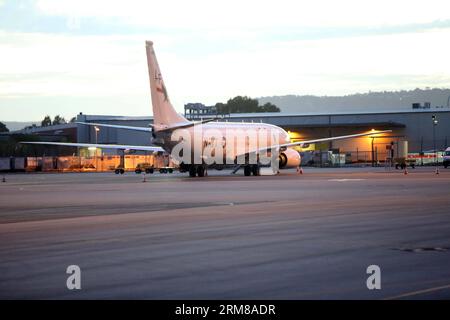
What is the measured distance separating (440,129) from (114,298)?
119138 millimetres

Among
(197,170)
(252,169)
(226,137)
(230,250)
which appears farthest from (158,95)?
(230,250)

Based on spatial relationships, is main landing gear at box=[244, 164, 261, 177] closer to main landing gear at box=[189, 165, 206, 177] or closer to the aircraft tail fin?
main landing gear at box=[189, 165, 206, 177]

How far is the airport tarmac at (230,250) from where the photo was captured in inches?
467

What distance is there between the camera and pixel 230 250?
1609cm

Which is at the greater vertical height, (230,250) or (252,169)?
(252,169)

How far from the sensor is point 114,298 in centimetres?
1124

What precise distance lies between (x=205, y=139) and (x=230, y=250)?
1840 inches

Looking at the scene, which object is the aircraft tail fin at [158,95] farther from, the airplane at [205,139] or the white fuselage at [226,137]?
the white fuselage at [226,137]

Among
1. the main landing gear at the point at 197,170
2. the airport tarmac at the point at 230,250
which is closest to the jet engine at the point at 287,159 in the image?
the main landing gear at the point at 197,170

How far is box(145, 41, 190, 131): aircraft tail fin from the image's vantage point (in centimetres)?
5675

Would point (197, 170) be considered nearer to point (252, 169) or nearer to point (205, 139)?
point (205, 139)

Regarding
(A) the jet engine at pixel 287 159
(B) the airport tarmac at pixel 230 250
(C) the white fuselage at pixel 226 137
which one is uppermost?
(C) the white fuselage at pixel 226 137
